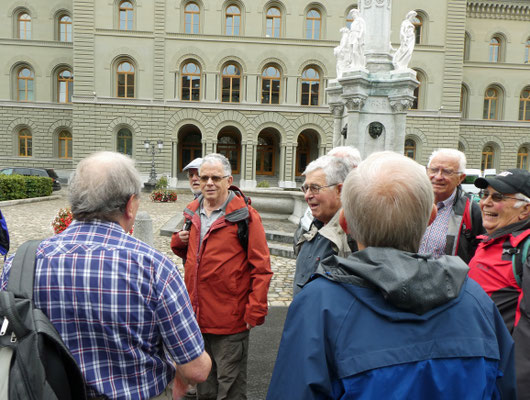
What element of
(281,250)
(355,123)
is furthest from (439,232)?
(355,123)

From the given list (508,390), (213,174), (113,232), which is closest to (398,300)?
(508,390)

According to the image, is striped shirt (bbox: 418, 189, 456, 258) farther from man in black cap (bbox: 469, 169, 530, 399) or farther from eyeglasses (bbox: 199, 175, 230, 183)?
eyeglasses (bbox: 199, 175, 230, 183)

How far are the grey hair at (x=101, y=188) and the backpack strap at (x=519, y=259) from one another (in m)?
2.07

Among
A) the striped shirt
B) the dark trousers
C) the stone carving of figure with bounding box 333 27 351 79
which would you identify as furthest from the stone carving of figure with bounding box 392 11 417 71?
the dark trousers

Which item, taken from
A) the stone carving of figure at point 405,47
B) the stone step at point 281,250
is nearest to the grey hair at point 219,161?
the stone step at point 281,250

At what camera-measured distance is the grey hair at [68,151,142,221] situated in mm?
1655

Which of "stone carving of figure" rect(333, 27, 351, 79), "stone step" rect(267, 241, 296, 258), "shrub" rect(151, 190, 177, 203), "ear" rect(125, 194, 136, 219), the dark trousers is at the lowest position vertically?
"shrub" rect(151, 190, 177, 203)

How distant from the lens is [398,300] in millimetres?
1188

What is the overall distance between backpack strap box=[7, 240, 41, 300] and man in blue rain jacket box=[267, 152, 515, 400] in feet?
3.17

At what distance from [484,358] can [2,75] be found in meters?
36.4

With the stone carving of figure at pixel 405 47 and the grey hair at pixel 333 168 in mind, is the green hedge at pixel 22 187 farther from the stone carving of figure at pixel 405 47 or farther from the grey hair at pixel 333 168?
the grey hair at pixel 333 168

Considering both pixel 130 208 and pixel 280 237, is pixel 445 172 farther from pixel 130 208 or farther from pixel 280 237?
pixel 280 237

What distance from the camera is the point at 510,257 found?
2.29m

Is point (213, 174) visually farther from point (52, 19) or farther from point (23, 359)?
point (52, 19)
